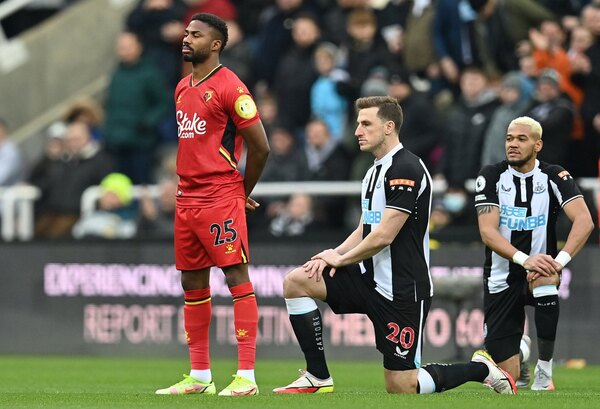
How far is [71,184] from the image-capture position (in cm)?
1875

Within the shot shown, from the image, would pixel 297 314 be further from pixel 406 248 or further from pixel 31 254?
pixel 31 254

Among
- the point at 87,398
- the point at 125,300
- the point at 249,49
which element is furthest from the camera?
the point at 249,49

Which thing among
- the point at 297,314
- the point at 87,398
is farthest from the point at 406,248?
the point at 87,398

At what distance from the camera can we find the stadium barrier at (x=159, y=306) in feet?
53.3

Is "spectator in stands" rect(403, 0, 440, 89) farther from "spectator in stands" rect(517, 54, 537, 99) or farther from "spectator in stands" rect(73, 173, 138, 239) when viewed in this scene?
"spectator in stands" rect(73, 173, 138, 239)

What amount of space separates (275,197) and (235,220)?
23.3 feet

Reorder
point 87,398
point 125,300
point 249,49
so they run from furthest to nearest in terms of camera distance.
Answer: point 249,49
point 125,300
point 87,398

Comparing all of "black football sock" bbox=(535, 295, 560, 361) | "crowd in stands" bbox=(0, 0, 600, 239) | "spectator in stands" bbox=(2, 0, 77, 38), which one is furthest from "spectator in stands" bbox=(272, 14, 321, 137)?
"black football sock" bbox=(535, 295, 560, 361)

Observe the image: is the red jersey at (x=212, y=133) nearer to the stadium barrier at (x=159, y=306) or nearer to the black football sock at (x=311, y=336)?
the black football sock at (x=311, y=336)

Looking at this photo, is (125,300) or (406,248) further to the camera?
(125,300)

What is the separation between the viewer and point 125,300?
17.5 m

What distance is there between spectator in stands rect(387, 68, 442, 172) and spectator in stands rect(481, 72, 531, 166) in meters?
0.95

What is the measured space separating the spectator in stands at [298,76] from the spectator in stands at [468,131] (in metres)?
2.23

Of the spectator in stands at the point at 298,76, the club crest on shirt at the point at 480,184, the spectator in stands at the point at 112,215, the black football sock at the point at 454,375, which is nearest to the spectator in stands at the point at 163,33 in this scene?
the spectator in stands at the point at 298,76
